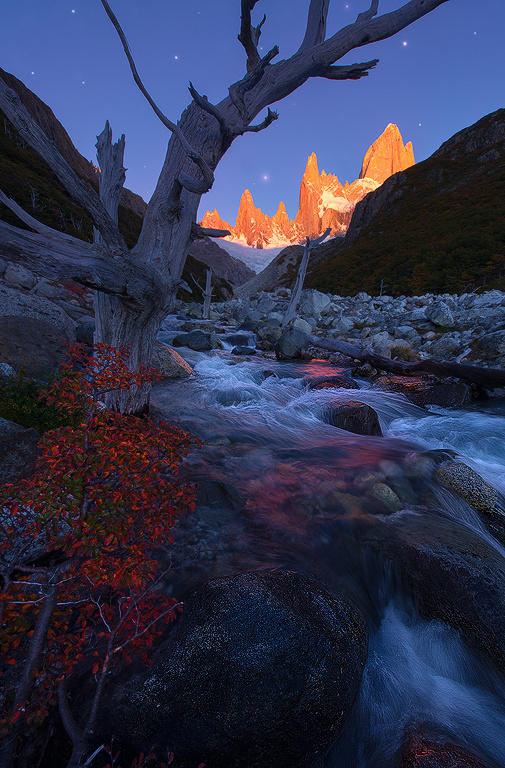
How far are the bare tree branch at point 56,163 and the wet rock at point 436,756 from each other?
571 centimetres

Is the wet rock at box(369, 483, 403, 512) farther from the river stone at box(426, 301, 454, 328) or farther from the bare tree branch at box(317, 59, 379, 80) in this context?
the river stone at box(426, 301, 454, 328)

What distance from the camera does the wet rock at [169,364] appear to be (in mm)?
11672

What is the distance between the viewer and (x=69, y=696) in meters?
2.17

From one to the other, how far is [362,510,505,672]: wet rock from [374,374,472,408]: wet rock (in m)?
6.20

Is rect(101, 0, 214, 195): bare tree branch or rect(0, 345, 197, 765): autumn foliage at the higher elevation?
rect(101, 0, 214, 195): bare tree branch

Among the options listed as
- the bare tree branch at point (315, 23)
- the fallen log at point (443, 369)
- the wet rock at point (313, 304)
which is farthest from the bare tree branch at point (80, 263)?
the wet rock at point (313, 304)

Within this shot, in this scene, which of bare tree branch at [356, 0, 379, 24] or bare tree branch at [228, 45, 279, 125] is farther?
bare tree branch at [356, 0, 379, 24]

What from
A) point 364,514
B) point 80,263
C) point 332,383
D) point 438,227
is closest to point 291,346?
point 332,383

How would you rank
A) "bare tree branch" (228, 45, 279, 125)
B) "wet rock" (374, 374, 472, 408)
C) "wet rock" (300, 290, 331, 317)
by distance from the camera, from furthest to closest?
"wet rock" (300, 290, 331, 317) < "wet rock" (374, 374, 472, 408) < "bare tree branch" (228, 45, 279, 125)

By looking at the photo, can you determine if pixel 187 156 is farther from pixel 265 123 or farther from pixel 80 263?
pixel 80 263

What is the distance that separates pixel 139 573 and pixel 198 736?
3.36 feet

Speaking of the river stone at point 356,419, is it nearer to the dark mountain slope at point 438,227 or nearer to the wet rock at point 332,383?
the wet rock at point 332,383

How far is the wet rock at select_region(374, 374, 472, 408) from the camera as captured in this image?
9.37 meters

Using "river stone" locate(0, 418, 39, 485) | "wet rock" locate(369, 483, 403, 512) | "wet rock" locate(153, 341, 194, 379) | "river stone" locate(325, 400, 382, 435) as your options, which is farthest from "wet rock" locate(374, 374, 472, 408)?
Result: "river stone" locate(0, 418, 39, 485)
